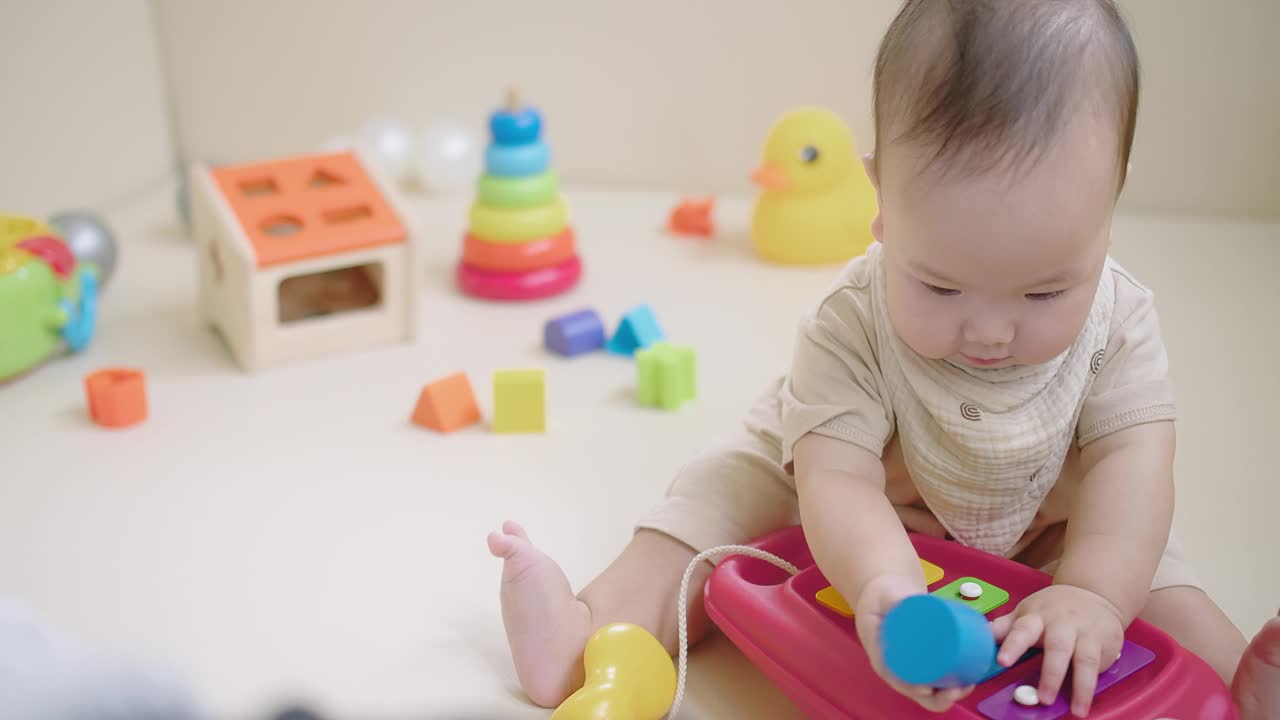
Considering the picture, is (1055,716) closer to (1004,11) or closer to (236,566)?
(1004,11)

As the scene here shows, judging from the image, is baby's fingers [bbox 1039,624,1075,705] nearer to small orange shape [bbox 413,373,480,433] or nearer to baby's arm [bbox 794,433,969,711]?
baby's arm [bbox 794,433,969,711]

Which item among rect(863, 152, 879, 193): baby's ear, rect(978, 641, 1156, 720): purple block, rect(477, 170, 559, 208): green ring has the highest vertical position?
rect(863, 152, 879, 193): baby's ear

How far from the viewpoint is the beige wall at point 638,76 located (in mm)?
1902

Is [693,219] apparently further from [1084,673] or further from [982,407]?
[1084,673]

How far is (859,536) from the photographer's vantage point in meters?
0.78

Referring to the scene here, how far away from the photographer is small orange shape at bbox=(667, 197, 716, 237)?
1.93 m

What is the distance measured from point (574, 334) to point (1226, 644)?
2.70 ft

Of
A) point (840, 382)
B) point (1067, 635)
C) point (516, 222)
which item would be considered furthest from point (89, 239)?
point (1067, 635)

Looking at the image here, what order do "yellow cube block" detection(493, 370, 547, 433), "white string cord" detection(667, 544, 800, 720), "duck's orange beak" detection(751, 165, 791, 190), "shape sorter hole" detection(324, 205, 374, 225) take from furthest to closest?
"duck's orange beak" detection(751, 165, 791, 190)
"shape sorter hole" detection(324, 205, 374, 225)
"yellow cube block" detection(493, 370, 547, 433)
"white string cord" detection(667, 544, 800, 720)

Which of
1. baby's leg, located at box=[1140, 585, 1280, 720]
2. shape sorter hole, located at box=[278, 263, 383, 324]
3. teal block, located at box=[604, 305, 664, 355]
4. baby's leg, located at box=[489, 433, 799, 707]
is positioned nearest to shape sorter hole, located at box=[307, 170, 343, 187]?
shape sorter hole, located at box=[278, 263, 383, 324]

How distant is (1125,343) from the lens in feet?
2.84

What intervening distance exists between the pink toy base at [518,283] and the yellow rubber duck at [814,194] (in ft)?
1.01

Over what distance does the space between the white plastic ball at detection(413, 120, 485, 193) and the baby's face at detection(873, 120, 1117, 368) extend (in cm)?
135

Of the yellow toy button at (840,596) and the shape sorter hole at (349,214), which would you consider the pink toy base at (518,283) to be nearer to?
the shape sorter hole at (349,214)
